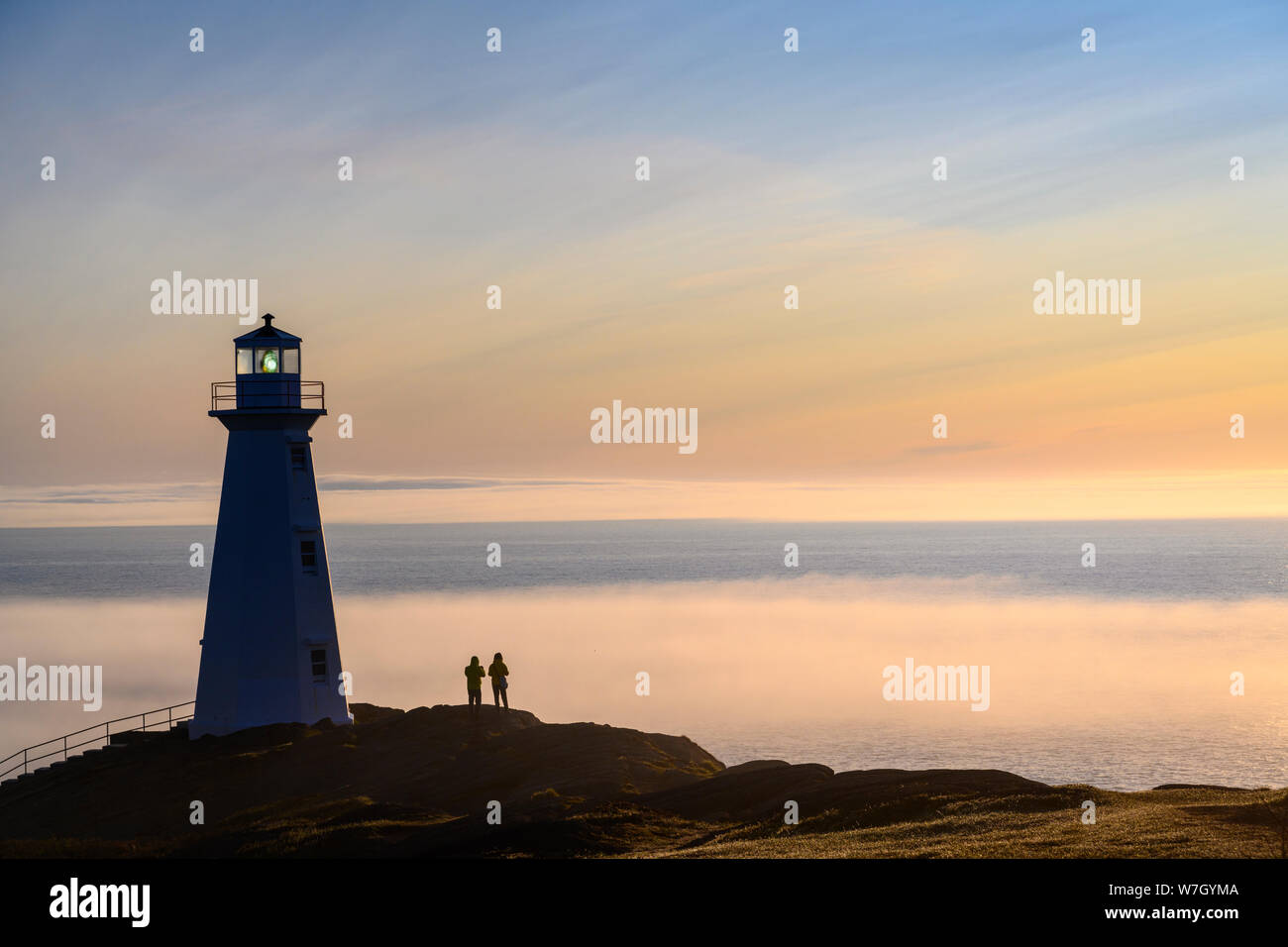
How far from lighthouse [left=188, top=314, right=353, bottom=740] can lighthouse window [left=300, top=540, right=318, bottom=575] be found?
1.2 inches

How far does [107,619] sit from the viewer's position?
4909 inches

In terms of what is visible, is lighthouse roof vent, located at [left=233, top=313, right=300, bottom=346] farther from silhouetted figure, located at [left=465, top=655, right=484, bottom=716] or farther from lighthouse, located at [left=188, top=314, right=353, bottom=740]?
silhouetted figure, located at [left=465, top=655, right=484, bottom=716]

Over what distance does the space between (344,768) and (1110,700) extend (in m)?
49.3

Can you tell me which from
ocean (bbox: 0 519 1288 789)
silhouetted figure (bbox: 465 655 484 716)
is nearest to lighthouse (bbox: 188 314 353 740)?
silhouetted figure (bbox: 465 655 484 716)

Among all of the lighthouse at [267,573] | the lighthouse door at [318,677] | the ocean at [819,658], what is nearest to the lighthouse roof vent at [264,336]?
the lighthouse at [267,573]

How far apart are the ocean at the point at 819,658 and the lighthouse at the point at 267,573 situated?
2325cm

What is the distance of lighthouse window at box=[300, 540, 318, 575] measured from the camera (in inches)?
1412

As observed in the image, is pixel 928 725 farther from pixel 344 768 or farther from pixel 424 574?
pixel 424 574

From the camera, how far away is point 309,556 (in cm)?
3603

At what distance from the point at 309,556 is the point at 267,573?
4.30 feet

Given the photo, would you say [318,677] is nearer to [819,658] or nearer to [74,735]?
[74,735]

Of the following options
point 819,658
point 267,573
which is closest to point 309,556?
point 267,573

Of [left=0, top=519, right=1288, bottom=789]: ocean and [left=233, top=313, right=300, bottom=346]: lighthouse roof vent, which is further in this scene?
[left=0, top=519, right=1288, bottom=789]: ocean
